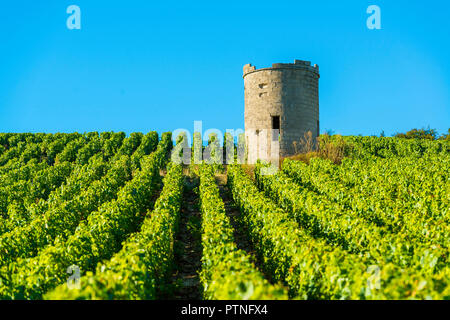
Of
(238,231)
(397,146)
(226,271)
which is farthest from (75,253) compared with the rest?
(397,146)

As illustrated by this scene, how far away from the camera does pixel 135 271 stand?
5.62m

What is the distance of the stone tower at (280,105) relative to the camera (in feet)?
81.1

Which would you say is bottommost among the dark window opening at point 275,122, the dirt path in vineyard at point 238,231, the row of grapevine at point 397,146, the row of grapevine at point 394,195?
the dirt path in vineyard at point 238,231

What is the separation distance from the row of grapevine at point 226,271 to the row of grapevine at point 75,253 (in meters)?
2.63

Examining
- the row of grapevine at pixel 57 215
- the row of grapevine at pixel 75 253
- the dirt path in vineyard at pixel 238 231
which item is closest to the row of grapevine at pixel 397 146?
the dirt path in vineyard at pixel 238 231

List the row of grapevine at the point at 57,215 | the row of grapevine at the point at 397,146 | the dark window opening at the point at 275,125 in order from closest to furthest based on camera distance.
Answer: the row of grapevine at the point at 57,215 → the dark window opening at the point at 275,125 → the row of grapevine at the point at 397,146

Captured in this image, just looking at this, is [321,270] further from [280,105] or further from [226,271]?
[280,105]

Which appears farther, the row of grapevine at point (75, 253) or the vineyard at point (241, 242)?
the row of grapevine at point (75, 253)

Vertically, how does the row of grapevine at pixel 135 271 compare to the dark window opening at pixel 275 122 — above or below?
below

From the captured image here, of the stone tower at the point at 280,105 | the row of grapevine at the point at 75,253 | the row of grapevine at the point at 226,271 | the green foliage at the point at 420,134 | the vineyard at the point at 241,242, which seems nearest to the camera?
the row of grapevine at the point at 226,271

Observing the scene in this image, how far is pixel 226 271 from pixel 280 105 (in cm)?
2048

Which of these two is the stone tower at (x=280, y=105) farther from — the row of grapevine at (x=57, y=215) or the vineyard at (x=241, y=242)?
the row of grapevine at (x=57, y=215)
